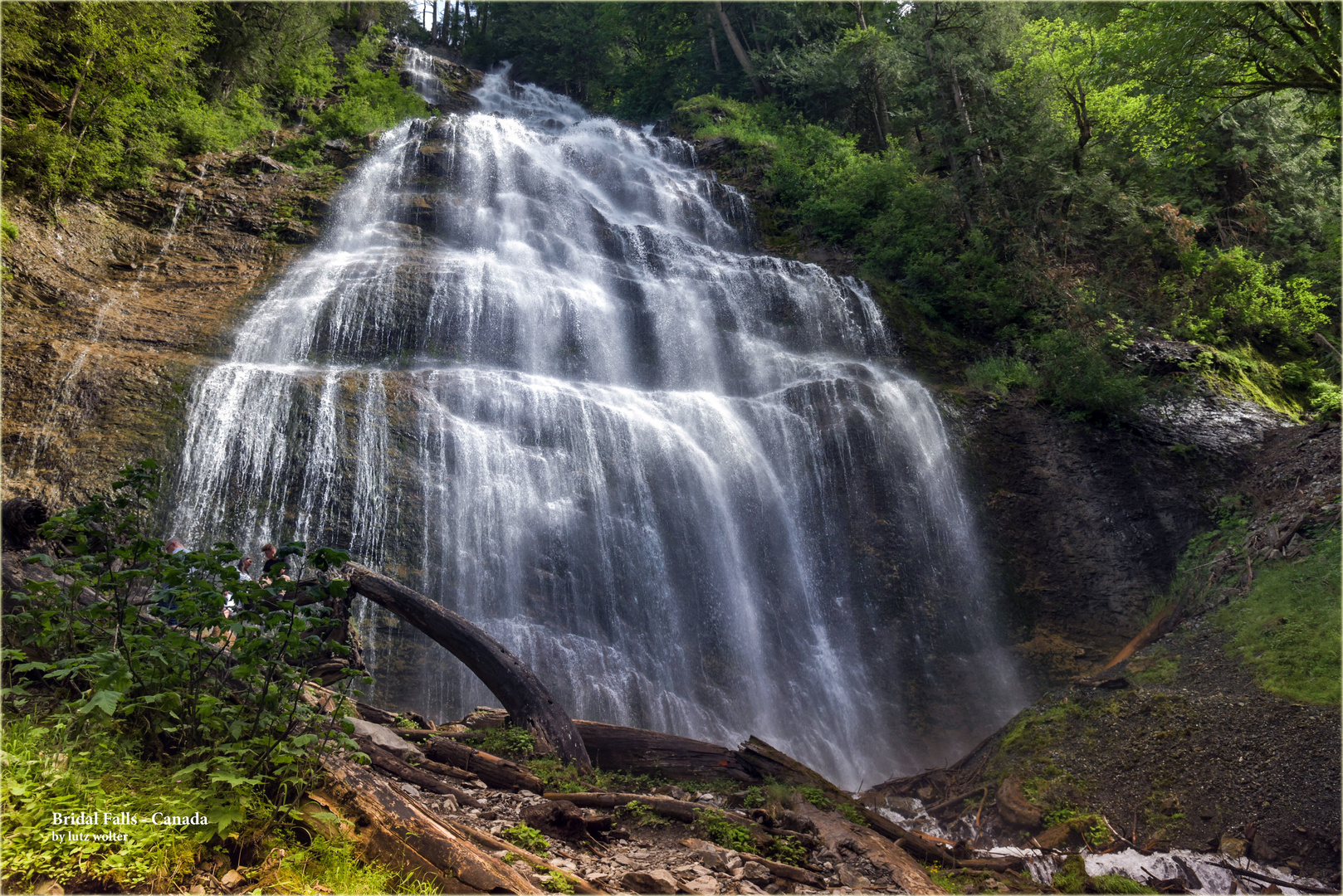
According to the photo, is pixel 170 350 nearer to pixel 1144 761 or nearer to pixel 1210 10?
pixel 1144 761

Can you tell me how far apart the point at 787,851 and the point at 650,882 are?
130 centimetres

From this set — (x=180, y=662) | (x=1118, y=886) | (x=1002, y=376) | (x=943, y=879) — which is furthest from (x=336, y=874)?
(x=1002, y=376)

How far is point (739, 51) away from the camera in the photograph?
32.1m

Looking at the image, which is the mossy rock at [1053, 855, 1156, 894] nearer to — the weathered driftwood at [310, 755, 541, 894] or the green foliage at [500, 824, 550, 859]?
the green foliage at [500, 824, 550, 859]

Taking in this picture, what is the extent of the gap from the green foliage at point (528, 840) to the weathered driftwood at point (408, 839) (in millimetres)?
636

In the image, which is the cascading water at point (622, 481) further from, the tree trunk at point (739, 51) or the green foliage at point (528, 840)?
the tree trunk at point (739, 51)

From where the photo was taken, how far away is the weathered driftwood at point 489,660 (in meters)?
5.62

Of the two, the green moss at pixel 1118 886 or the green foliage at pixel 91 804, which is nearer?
the green foliage at pixel 91 804

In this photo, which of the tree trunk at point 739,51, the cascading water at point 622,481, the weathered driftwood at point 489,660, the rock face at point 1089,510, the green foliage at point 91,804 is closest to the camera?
the green foliage at point 91,804

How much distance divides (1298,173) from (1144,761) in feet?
69.6

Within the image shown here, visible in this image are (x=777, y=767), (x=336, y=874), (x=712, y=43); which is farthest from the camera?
(x=712, y=43)

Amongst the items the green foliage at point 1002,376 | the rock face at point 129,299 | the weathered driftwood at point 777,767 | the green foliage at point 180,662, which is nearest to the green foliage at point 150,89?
the rock face at point 129,299

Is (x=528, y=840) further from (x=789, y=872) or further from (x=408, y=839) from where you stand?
(x=789, y=872)

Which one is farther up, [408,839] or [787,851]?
[408,839]
